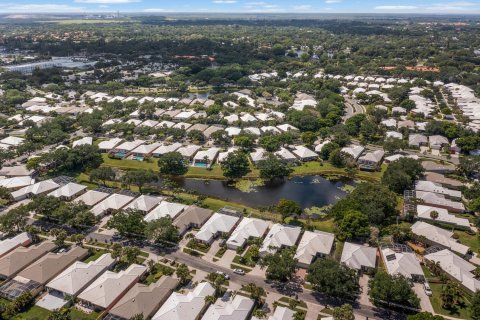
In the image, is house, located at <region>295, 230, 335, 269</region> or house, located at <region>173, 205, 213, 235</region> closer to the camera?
house, located at <region>295, 230, 335, 269</region>

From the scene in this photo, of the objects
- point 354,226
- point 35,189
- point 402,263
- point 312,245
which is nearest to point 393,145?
point 354,226

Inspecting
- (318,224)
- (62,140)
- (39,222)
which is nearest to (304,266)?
(318,224)

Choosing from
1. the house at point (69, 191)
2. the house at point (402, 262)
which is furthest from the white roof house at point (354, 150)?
the house at point (69, 191)

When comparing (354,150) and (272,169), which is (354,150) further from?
(272,169)

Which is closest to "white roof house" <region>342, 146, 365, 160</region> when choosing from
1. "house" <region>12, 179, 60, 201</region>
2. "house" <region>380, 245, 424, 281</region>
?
"house" <region>380, 245, 424, 281</region>

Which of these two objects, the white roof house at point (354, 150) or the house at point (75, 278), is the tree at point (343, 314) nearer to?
the house at point (75, 278)

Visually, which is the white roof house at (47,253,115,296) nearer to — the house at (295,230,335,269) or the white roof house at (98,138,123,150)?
the house at (295,230,335,269)

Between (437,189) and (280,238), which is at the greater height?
(437,189)
